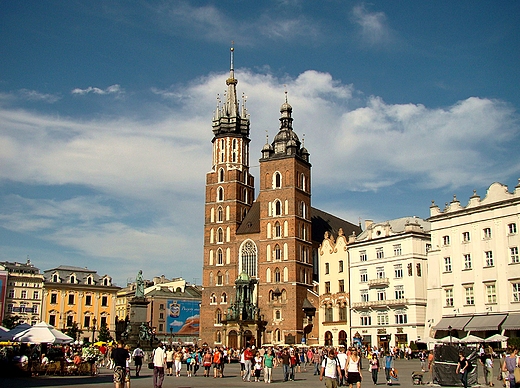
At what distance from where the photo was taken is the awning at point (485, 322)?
4641cm

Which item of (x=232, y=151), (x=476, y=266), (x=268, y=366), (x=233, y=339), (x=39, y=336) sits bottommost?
(x=268, y=366)

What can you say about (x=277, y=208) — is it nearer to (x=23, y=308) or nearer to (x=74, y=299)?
(x=74, y=299)

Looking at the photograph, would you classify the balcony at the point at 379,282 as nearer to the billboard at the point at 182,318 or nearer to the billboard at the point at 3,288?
the billboard at the point at 3,288

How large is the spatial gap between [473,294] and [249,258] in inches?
1323

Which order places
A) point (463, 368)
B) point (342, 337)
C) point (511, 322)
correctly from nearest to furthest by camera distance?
point (463, 368), point (511, 322), point (342, 337)

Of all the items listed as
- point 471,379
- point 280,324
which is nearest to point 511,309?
point 471,379

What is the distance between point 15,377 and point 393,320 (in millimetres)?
38008

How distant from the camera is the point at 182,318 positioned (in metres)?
111

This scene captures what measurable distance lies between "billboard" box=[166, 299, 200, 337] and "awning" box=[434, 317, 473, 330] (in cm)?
6511

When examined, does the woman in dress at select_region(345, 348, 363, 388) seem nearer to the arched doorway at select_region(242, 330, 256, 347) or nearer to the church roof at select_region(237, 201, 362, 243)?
the arched doorway at select_region(242, 330, 256, 347)

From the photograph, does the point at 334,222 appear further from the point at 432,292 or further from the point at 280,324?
the point at 432,292

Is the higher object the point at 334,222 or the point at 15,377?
the point at 334,222

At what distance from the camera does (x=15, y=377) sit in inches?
1171

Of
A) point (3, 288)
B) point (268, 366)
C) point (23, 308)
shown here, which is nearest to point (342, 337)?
point (268, 366)
